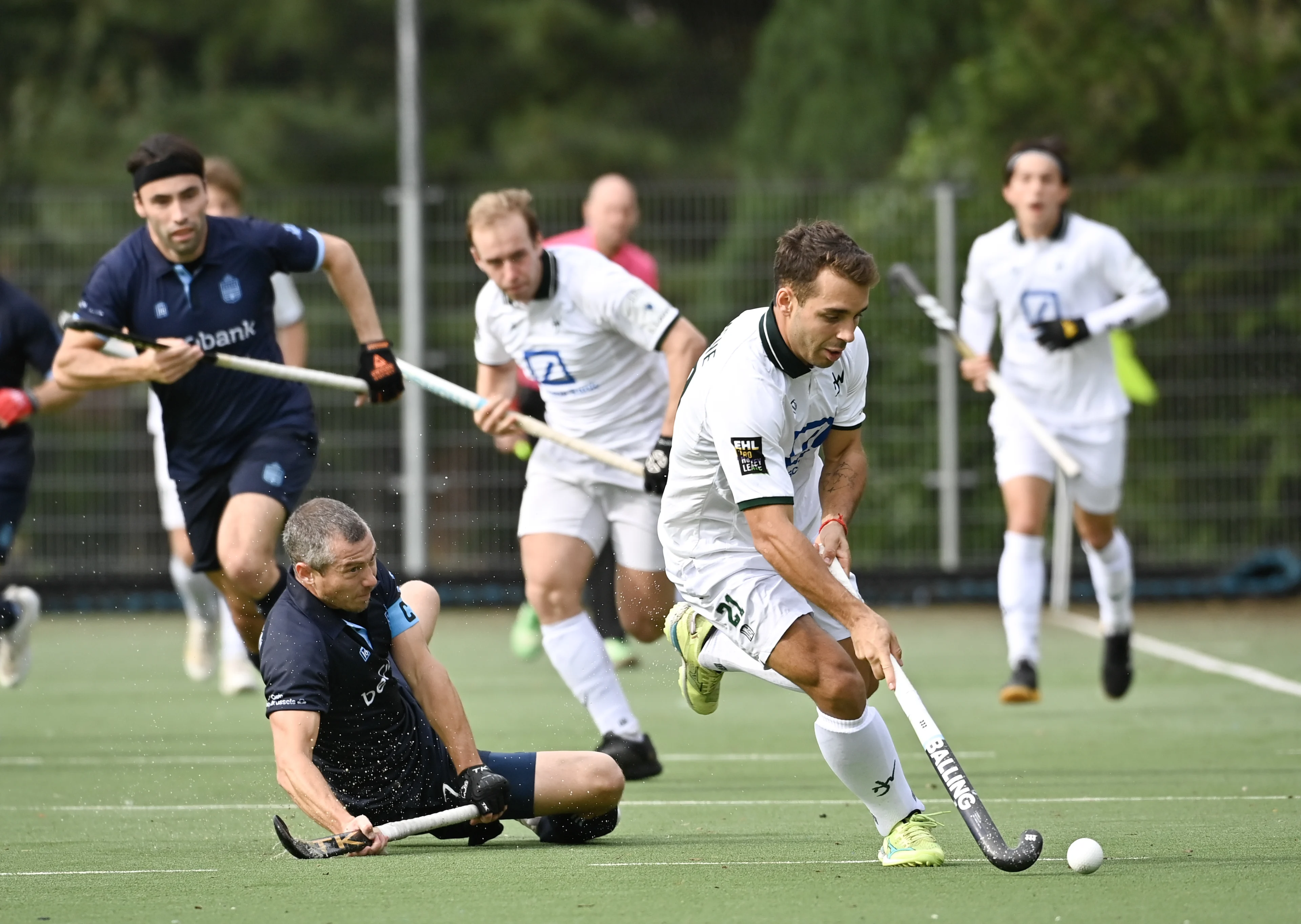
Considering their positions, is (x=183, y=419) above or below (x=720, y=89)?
below

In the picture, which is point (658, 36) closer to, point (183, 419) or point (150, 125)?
point (150, 125)

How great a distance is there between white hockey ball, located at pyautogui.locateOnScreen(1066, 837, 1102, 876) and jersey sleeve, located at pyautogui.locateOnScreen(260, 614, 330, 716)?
172cm

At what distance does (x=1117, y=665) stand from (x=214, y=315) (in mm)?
3936

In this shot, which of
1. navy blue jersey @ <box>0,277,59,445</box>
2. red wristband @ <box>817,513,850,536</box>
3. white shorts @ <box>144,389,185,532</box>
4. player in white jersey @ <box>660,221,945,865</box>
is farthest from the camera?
white shorts @ <box>144,389,185,532</box>

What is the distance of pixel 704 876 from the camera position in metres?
4.58

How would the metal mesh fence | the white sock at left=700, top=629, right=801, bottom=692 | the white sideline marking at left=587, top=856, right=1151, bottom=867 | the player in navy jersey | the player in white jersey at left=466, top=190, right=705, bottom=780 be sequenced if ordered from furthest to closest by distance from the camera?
the metal mesh fence
the player in navy jersey
the player in white jersey at left=466, top=190, right=705, bottom=780
the white sock at left=700, top=629, right=801, bottom=692
the white sideline marking at left=587, top=856, right=1151, bottom=867

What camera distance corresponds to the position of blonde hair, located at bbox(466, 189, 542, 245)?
21.4 ft

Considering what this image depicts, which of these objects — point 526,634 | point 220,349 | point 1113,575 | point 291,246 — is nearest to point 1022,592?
point 1113,575

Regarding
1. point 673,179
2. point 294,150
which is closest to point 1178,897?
point 673,179

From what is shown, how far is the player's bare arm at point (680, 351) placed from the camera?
6535 mm

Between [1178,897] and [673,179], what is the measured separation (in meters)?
18.1

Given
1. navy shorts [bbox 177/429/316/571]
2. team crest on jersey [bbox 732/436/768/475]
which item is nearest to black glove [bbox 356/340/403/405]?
navy shorts [bbox 177/429/316/571]

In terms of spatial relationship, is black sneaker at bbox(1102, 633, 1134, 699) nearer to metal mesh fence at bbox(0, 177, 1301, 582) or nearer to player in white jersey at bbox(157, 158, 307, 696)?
player in white jersey at bbox(157, 158, 307, 696)

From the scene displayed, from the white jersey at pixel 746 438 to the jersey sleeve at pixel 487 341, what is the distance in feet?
6.37
